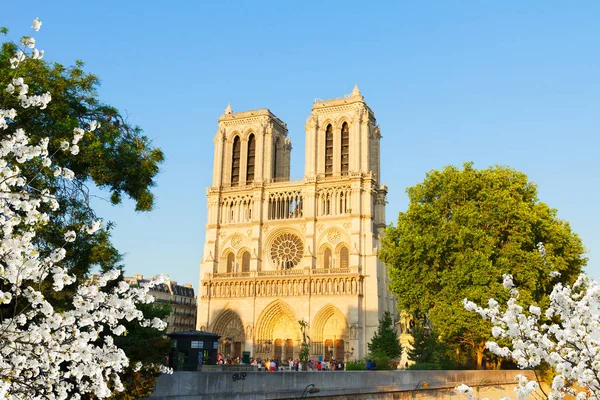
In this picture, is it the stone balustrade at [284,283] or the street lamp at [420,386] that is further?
the stone balustrade at [284,283]

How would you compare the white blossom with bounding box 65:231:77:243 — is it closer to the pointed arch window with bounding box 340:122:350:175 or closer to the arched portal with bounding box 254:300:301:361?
the arched portal with bounding box 254:300:301:361

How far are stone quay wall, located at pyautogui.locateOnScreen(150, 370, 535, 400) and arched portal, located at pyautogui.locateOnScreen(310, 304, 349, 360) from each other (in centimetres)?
3125

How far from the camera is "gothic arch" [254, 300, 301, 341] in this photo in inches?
2365

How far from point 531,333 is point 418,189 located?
2445cm

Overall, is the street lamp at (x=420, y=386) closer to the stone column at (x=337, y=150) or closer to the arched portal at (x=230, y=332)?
the stone column at (x=337, y=150)

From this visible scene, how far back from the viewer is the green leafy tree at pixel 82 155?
542 inches

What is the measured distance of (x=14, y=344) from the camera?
8.03 m

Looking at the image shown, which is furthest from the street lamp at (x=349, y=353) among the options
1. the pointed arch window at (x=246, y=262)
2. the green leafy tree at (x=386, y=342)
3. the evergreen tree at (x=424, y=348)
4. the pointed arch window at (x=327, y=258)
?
the pointed arch window at (x=246, y=262)

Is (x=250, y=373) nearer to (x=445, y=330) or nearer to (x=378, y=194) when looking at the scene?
(x=445, y=330)

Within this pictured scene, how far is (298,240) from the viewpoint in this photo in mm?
61938

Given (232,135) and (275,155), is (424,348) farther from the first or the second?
(232,135)

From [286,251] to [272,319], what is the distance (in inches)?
257

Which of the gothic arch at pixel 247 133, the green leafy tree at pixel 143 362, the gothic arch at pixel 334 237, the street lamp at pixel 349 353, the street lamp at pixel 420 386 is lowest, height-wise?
the street lamp at pixel 420 386

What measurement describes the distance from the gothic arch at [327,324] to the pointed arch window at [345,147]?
42.7ft
